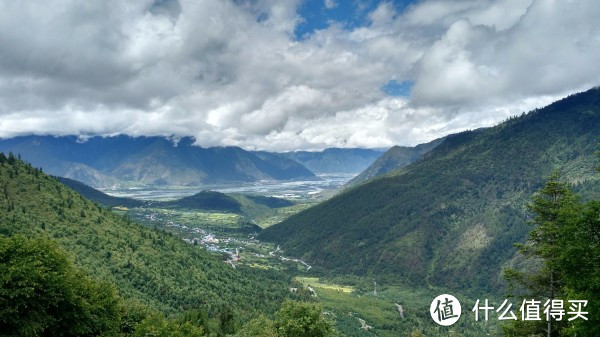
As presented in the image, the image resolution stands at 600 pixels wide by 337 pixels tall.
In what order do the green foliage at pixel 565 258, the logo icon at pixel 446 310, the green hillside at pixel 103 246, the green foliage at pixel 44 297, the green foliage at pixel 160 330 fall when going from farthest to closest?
the green hillside at pixel 103 246, the green foliage at pixel 160 330, the green foliage at pixel 44 297, the logo icon at pixel 446 310, the green foliage at pixel 565 258

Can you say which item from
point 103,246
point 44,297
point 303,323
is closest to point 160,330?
point 44,297

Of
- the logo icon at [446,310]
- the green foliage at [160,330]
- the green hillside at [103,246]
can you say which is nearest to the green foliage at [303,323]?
the green foliage at [160,330]

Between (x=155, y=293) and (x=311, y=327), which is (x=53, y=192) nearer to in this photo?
(x=155, y=293)

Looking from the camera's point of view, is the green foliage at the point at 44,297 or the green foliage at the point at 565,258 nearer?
the green foliage at the point at 565,258

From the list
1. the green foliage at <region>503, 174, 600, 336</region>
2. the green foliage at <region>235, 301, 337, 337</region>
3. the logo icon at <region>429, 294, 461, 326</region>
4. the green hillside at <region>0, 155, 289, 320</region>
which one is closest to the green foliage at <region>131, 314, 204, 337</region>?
the green foliage at <region>235, 301, 337, 337</region>

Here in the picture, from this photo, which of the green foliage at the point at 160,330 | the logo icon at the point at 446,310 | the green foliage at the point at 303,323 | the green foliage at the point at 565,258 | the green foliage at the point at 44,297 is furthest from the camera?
the green foliage at the point at 160,330

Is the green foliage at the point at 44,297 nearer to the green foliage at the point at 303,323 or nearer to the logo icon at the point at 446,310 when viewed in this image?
the green foliage at the point at 303,323

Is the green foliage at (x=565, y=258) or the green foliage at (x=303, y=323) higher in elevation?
the green foliage at (x=565, y=258)

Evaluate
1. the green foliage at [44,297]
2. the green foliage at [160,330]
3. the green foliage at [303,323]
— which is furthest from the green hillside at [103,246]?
the green foliage at [303,323]
